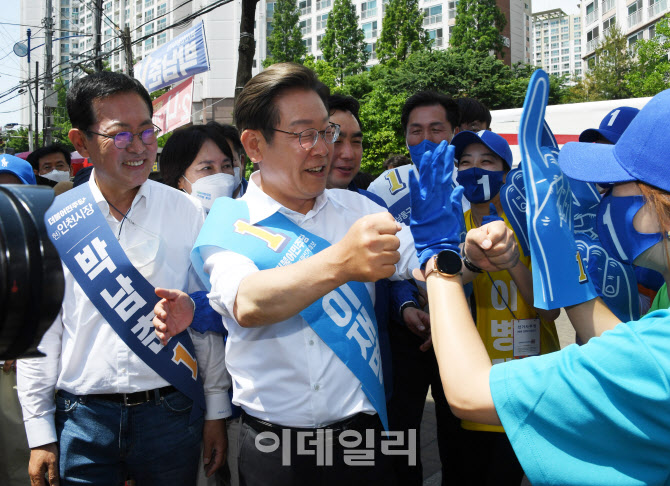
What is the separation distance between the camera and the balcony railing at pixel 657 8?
40013 mm

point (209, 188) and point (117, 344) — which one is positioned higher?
point (209, 188)

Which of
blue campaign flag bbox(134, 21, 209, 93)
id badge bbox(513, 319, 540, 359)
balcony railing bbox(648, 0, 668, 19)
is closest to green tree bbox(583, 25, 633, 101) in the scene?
balcony railing bbox(648, 0, 668, 19)

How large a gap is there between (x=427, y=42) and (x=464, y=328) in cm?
4862

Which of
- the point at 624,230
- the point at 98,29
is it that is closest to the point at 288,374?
the point at 624,230

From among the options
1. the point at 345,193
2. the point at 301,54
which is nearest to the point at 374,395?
the point at 345,193

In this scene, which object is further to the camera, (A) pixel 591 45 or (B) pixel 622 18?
(A) pixel 591 45

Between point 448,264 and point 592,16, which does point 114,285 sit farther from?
point 592,16

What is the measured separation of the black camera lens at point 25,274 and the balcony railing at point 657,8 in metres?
48.6

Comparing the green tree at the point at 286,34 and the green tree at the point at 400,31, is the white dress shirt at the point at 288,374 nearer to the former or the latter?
the green tree at the point at 400,31

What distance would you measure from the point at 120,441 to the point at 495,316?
1586 mm

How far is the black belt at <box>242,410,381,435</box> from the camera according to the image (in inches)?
67.8

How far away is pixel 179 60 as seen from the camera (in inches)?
441

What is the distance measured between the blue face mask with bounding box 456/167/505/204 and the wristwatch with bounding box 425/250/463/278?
4.44ft

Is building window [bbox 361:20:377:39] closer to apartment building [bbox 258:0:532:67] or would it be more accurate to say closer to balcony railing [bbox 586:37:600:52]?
apartment building [bbox 258:0:532:67]
